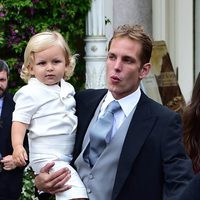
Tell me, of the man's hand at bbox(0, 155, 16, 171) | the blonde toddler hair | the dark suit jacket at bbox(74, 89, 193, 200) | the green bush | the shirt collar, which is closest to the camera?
the dark suit jacket at bbox(74, 89, 193, 200)

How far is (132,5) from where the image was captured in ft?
22.5

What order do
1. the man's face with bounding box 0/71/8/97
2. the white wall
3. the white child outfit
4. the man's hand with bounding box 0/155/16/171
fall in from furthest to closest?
the white wall
the man's face with bounding box 0/71/8/97
the man's hand with bounding box 0/155/16/171
the white child outfit

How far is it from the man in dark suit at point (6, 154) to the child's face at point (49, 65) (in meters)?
1.37

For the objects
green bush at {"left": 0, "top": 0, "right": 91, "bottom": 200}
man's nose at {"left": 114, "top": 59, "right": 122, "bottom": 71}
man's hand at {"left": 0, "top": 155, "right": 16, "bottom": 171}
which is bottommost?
man's hand at {"left": 0, "top": 155, "right": 16, "bottom": 171}

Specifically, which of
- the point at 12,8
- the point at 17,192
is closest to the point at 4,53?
the point at 12,8

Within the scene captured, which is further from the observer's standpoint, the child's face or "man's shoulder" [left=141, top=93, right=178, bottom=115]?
the child's face

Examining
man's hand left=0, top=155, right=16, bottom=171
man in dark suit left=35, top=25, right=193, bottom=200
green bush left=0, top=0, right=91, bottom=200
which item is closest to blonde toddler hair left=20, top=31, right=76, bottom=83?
man in dark suit left=35, top=25, right=193, bottom=200

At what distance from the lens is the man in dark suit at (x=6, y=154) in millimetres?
4484

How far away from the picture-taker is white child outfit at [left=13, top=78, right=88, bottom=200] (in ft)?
10.0

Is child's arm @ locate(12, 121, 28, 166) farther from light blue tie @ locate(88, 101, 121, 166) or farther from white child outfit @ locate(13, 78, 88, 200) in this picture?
light blue tie @ locate(88, 101, 121, 166)

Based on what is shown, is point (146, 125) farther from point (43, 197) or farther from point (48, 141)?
point (43, 197)

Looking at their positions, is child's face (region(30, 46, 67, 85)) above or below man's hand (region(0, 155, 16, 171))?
above

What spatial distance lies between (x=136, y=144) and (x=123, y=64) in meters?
0.33

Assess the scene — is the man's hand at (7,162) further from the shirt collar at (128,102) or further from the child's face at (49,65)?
the shirt collar at (128,102)
